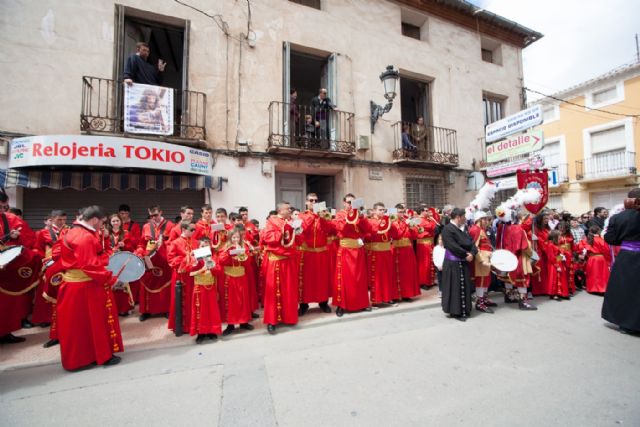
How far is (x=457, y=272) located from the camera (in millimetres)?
5258

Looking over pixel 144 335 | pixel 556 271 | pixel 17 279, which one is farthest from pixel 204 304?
pixel 556 271

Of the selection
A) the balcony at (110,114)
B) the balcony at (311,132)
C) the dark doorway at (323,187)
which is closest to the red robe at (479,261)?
the balcony at (311,132)

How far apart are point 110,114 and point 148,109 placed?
0.97 meters

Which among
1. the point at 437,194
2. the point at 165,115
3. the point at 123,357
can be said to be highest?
the point at 165,115

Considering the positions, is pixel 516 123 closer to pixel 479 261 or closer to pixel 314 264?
pixel 479 261

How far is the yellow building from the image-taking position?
58.1 ft

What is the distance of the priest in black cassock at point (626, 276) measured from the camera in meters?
4.37

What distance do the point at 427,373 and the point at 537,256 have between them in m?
4.45

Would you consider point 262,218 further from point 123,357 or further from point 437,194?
point 437,194

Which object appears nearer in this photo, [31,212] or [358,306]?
[358,306]

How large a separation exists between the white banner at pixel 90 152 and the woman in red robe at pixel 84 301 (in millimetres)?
3781

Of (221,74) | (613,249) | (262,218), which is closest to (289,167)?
(262,218)

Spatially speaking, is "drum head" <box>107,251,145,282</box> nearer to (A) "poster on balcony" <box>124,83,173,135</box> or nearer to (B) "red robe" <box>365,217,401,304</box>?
(B) "red robe" <box>365,217,401,304</box>

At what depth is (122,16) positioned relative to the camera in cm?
795
